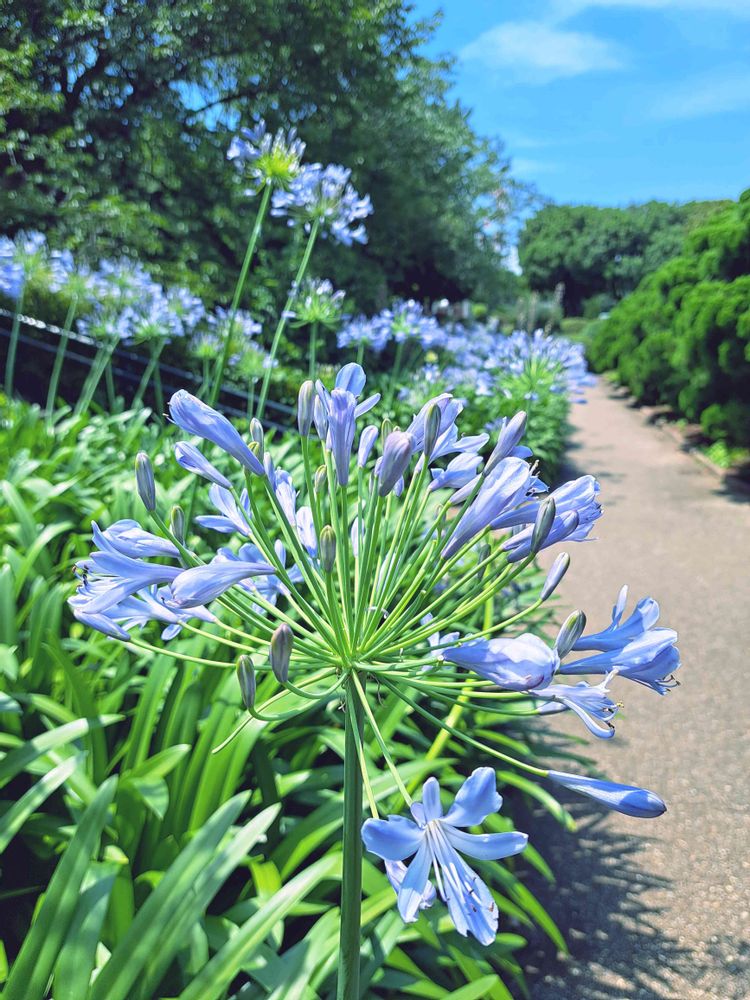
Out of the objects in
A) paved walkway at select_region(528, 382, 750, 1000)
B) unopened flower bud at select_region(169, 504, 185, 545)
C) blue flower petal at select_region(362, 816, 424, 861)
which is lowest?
paved walkway at select_region(528, 382, 750, 1000)

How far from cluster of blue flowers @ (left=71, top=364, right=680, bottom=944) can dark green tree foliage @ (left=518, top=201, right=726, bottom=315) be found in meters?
59.8

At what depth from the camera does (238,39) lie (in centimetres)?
1218

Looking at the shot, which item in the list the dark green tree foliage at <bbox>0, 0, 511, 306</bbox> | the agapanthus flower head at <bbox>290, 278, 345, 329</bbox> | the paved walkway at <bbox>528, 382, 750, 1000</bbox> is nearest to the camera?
the paved walkway at <bbox>528, 382, 750, 1000</bbox>

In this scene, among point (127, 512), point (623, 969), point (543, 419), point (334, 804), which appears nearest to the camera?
point (334, 804)

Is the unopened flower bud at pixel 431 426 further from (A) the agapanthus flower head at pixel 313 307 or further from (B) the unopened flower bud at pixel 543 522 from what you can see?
(A) the agapanthus flower head at pixel 313 307

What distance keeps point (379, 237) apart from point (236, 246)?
10.8ft

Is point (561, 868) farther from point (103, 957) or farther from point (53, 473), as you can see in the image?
point (53, 473)

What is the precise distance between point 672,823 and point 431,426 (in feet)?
9.59

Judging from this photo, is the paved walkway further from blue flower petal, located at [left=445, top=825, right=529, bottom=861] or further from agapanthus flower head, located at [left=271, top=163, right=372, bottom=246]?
agapanthus flower head, located at [left=271, top=163, right=372, bottom=246]

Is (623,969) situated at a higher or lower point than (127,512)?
lower

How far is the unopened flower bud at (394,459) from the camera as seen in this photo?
95 cm

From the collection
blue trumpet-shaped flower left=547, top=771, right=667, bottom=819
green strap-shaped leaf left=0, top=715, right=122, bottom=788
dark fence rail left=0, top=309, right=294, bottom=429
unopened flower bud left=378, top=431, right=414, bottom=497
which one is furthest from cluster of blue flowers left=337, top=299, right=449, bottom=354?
blue trumpet-shaped flower left=547, top=771, right=667, bottom=819

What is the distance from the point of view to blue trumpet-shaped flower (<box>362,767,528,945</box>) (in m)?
0.74

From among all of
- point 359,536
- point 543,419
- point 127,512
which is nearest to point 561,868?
point 359,536
